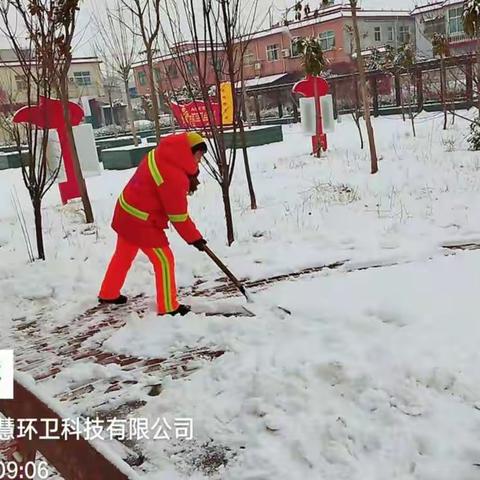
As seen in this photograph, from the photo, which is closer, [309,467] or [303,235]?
[309,467]

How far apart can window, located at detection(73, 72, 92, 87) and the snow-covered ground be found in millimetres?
36798

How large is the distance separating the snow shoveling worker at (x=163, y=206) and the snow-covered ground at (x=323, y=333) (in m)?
0.39

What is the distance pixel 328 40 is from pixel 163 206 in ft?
110

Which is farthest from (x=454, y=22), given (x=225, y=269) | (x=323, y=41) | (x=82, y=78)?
(x=225, y=269)

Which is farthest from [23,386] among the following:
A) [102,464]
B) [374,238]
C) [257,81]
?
[257,81]

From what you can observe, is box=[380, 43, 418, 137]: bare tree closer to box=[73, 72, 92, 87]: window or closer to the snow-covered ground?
the snow-covered ground

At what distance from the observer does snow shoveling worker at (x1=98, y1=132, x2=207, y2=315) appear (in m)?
4.09

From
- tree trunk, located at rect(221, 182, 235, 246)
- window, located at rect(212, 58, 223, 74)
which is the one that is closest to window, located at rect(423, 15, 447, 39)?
window, located at rect(212, 58, 223, 74)

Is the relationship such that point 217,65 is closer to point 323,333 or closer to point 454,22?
A: point 323,333

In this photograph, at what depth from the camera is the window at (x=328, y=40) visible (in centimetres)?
3444

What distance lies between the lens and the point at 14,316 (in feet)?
15.8

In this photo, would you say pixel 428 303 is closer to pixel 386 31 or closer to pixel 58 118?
pixel 58 118

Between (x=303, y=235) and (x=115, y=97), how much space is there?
4396cm

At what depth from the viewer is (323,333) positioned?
3.51 m
